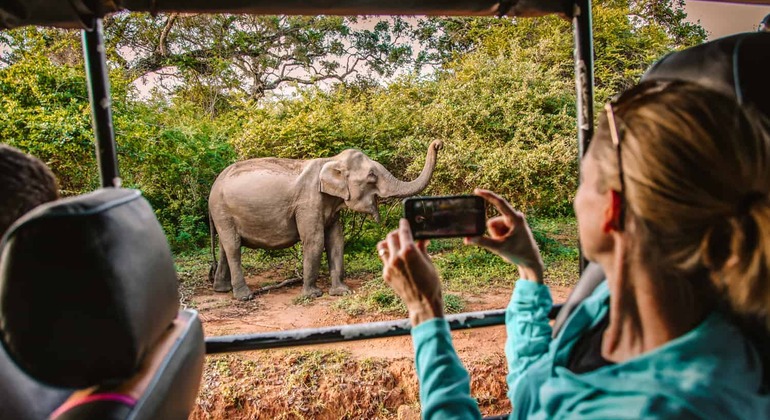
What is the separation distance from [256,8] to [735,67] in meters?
1.13

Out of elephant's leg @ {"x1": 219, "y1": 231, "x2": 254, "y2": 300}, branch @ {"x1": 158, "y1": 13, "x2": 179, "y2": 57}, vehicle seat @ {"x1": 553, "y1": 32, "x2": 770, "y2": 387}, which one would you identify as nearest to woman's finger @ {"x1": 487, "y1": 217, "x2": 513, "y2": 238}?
vehicle seat @ {"x1": 553, "y1": 32, "x2": 770, "y2": 387}

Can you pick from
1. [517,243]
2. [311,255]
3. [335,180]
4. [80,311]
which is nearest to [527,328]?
[517,243]

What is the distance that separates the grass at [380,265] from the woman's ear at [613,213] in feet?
16.9

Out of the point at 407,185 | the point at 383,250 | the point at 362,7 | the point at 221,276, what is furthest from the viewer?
the point at 221,276

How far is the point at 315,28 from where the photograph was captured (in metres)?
11.0

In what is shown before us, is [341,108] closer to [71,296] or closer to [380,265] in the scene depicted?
[380,265]

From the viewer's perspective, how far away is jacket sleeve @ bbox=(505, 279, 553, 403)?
3.57ft

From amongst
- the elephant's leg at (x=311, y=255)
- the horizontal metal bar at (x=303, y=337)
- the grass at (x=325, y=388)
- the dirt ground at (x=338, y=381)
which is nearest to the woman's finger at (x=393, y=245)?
the horizontal metal bar at (x=303, y=337)

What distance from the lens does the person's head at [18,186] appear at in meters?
0.89

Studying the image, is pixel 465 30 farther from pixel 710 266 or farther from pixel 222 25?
pixel 710 266

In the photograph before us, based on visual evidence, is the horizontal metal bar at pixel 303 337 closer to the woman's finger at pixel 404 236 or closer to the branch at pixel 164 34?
the woman's finger at pixel 404 236

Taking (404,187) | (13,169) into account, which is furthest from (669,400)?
(404,187)

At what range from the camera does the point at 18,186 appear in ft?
3.00

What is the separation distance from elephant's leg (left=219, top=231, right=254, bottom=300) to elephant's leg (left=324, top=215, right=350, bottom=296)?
106 centimetres
